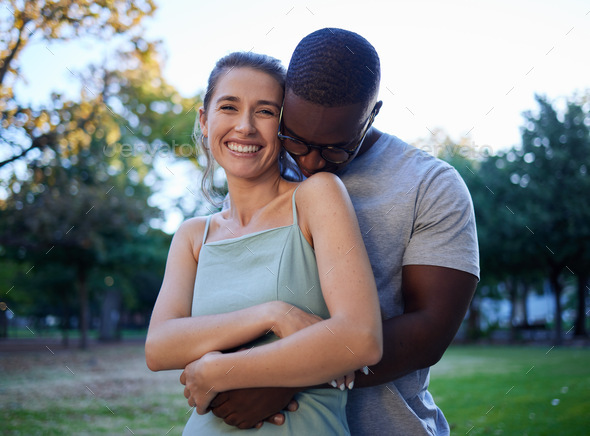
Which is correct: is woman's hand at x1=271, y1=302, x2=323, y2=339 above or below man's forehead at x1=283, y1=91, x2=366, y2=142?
below

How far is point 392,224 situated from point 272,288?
0.50 meters

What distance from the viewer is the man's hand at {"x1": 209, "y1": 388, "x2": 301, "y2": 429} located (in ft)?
5.51

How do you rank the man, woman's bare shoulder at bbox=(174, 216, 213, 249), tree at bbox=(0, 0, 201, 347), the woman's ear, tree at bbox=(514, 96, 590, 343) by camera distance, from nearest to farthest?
the man, woman's bare shoulder at bbox=(174, 216, 213, 249), the woman's ear, tree at bbox=(0, 0, 201, 347), tree at bbox=(514, 96, 590, 343)

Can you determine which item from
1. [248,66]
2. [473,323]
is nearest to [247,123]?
[248,66]

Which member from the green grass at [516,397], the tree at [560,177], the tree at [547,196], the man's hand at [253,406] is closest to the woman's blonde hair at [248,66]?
the man's hand at [253,406]

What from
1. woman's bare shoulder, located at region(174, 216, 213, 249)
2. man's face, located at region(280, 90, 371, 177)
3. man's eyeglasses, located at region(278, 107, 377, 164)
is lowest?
woman's bare shoulder, located at region(174, 216, 213, 249)

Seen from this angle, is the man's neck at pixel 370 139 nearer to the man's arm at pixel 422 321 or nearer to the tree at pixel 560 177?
the man's arm at pixel 422 321

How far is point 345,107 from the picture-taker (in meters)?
1.89

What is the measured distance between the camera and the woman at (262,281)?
1.63 metres

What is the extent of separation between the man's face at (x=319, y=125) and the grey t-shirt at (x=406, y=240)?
226 millimetres

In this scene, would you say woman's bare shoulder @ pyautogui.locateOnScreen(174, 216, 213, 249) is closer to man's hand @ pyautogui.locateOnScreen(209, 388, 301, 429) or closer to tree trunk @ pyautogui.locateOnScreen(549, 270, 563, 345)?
man's hand @ pyautogui.locateOnScreen(209, 388, 301, 429)

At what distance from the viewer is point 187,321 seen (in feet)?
6.20

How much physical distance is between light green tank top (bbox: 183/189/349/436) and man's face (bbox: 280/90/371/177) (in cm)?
22

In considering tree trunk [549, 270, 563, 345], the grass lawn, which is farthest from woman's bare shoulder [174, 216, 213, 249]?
tree trunk [549, 270, 563, 345]
